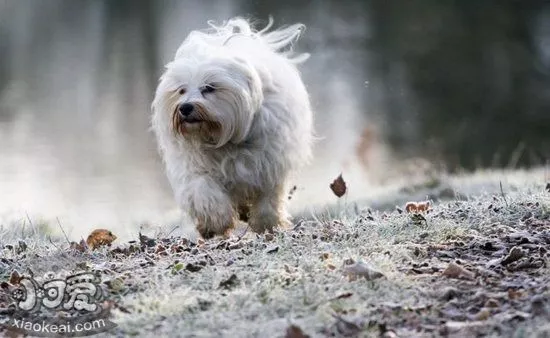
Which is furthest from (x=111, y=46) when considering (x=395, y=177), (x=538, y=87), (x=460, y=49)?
(x=395, y=177)

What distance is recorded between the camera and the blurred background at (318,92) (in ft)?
55.9

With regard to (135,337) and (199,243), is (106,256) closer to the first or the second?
(199,243)

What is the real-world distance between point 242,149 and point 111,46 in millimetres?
20709

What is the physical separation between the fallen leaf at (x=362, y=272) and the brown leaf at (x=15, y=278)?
5.17ft

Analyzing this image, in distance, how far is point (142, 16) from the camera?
3000 centimetres

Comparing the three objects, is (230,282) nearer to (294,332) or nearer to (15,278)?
(294,332)

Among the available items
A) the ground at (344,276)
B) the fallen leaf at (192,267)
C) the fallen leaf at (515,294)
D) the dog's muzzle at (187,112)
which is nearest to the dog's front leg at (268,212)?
the dog's muzzle at (187,112)

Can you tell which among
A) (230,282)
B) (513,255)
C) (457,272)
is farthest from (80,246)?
(513,255)

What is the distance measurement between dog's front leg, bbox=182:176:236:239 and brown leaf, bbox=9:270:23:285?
2036mm

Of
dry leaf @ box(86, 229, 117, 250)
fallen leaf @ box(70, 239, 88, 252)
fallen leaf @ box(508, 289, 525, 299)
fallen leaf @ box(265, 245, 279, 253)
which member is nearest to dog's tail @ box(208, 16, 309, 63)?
dry leaf @ box(86, 229, 117, 250)

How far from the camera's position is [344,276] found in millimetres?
4797

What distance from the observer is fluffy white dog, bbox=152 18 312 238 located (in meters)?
7.05
